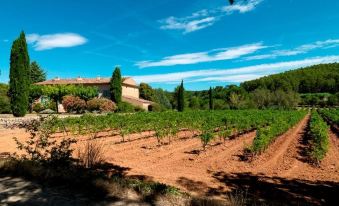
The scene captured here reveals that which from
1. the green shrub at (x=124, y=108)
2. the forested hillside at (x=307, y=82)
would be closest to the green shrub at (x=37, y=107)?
the green shrub at (x=124, y=108)

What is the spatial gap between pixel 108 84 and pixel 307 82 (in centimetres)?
9564

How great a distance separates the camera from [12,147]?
14.3 meters

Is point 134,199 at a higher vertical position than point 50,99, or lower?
lower

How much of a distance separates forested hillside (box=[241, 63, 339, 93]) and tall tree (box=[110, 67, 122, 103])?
79769 millimetres

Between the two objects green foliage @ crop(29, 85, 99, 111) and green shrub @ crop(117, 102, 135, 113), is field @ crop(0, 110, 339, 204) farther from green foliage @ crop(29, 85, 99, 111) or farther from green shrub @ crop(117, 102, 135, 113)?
green shrub @ crop(117, 102, 135, 113)

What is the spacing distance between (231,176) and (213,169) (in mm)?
1001

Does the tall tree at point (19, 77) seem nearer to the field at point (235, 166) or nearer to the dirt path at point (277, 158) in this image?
the field at point (235, 166)

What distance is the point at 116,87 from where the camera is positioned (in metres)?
48.8

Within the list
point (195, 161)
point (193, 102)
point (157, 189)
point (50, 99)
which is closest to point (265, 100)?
point (193, 102)

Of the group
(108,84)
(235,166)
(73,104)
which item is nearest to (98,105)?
(73,104)

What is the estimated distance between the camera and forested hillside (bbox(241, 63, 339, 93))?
12012 centimetres

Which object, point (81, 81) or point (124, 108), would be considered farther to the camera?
point (81, 81)

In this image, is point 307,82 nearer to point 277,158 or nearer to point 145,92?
point 145,92

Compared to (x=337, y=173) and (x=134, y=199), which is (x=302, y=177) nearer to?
(x=337, y=173)
